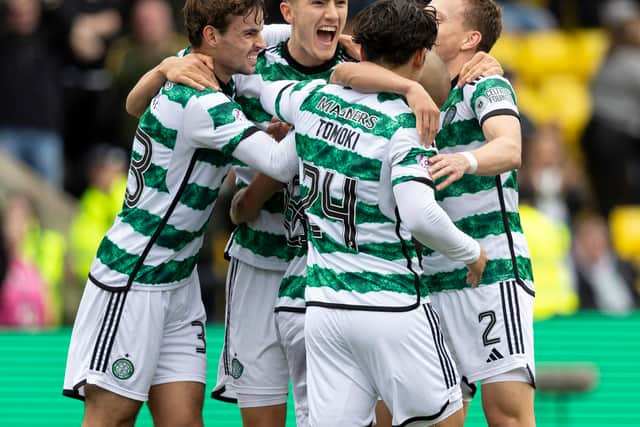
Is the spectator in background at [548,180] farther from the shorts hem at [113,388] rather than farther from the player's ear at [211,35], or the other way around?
the shorts hem at [113,388]

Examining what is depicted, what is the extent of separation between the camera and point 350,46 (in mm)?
6355

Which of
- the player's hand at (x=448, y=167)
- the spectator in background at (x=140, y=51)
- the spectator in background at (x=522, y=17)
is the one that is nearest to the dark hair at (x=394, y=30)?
the player's hand at (x=448, y=167)

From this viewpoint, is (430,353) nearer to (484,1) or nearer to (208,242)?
(484,1)

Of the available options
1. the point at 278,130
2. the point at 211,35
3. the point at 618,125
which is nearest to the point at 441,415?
the point at 278,130

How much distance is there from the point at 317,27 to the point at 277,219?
87 centimetres

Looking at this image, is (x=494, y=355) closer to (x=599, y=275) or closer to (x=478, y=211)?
(x=478, y=211)

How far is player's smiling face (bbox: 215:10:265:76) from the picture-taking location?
604 centimetres

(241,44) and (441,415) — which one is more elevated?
(241,44)

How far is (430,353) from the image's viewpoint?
5.59m

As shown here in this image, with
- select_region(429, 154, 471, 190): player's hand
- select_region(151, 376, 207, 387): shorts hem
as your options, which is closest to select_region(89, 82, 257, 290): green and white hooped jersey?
select_region(151, 376, 207, 387): shorts hem

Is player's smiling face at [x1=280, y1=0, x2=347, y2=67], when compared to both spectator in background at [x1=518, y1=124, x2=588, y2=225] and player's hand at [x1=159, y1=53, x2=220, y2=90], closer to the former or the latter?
player's hand at [x1=159, y1=53, x2=220, y2=90]

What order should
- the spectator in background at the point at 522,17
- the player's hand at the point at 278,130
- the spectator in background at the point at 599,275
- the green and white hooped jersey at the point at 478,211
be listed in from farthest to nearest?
1. the spectator in background at the point at 522,17
2. the spectator in background at the point at 599,275
3. the player's hand at the point at 278,130
4. the green and white hooped jersey at the point at 478,211

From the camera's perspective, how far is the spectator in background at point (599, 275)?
39.6 ft

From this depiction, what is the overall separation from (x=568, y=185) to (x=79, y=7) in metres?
4.66
